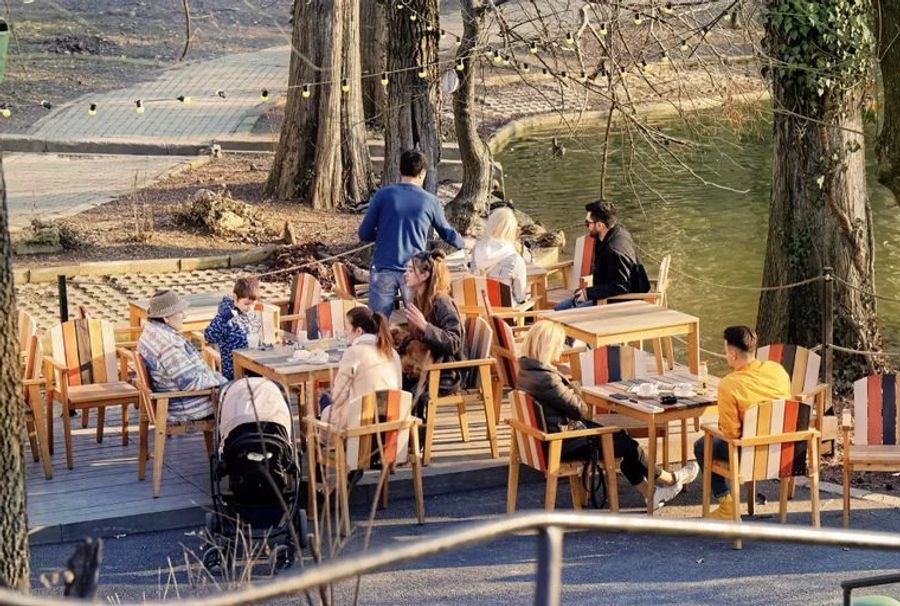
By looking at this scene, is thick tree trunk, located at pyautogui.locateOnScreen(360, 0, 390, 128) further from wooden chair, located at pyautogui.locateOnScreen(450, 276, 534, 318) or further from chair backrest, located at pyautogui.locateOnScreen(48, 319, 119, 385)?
chair backrest, located at pyautogui.locateOnScreen(48, 319, 119, 385)

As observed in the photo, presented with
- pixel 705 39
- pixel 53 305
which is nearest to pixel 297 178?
pixel 53 305

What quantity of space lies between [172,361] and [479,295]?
306 centimetres

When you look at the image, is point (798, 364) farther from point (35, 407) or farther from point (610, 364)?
point (35, 407)

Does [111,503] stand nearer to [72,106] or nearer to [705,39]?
[705,39]

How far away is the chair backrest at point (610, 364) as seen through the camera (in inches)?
372

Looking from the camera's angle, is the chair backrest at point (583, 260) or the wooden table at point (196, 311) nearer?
the wooden table at point (196, 311)

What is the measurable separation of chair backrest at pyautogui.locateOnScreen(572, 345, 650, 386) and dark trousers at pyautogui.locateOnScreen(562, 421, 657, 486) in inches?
20.5

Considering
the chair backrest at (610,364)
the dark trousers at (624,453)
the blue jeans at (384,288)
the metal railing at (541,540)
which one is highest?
the metal railing at (541,540)

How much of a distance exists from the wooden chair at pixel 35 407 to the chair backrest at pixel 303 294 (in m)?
2.13

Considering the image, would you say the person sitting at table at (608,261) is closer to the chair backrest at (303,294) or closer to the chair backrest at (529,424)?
the chair backrest at (303,294)

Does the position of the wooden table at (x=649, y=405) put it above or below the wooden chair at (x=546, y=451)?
above

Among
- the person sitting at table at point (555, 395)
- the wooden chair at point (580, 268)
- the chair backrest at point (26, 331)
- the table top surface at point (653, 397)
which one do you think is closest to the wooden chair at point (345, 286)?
the wooden chair at point (580, 268)

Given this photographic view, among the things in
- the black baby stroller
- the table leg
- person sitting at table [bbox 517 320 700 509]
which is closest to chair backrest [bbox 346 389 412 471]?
the black baby stroller

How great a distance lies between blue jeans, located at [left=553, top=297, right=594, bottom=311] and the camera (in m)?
11.7
